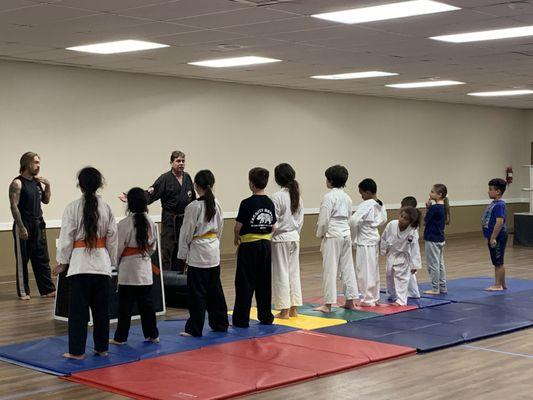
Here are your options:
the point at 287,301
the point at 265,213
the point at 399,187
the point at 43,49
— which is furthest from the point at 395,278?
the point at 399,187

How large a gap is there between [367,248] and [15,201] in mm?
3727

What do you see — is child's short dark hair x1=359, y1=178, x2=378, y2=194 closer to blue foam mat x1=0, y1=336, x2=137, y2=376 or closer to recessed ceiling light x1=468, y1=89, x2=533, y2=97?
blue foam mat x1=0, y1=336, x2=137, y2=376

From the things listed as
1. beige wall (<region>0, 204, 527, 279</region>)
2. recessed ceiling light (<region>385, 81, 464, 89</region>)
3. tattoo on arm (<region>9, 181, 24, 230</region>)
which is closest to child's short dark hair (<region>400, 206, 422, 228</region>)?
tattoo on arm (<region>9, 181, 24, 230</region>)

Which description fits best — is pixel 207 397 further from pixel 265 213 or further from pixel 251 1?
pixel 251 1

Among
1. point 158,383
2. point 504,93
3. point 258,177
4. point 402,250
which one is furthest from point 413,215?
point 504,93

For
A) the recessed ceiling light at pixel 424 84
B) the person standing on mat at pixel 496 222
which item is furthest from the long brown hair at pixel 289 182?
the recessed ceiling light at pixel 424 84

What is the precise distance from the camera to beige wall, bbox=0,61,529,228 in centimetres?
1118

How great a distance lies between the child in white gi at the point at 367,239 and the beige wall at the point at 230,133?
14.6 feet

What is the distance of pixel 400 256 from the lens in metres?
8.77

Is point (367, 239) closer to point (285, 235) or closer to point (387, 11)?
point (285, 235)

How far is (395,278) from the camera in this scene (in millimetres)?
8711

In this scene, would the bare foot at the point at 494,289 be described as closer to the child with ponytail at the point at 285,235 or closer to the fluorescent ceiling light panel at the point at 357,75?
the child with ponytail at the point at 285,235

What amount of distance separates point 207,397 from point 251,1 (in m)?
3.20

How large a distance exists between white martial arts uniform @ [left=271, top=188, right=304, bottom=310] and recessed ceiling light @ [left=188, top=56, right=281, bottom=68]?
10.7 ft
